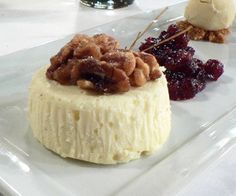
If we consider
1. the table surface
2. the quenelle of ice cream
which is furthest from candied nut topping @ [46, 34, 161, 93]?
the quenelle of ice cream

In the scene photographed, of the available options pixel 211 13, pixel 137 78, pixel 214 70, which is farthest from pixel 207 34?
pixel 137 78

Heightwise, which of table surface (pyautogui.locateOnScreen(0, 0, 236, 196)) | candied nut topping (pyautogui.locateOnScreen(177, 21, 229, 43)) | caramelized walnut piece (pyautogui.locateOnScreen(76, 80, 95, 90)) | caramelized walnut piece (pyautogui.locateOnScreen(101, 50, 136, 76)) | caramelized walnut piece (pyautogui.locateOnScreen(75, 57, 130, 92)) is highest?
caramelized walnut piece (pyautogui.locateOnScreen(101, 50, 136, 76))

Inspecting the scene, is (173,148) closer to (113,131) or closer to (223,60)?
(113,131)

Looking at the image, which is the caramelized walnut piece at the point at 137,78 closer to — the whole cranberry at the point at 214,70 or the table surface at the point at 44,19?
the whole cranberry at the point at 214,70

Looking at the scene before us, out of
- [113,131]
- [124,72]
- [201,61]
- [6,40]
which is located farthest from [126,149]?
[6,40]

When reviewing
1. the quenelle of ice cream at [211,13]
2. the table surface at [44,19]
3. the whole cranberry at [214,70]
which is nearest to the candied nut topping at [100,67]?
the whole cranberry at [214,70]

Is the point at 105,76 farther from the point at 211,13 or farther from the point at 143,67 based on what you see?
the point at 211,13

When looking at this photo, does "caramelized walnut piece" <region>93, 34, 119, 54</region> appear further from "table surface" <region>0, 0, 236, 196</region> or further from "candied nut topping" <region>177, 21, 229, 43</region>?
"candied nut topping" <region>177, 21, 229, 43</region>
